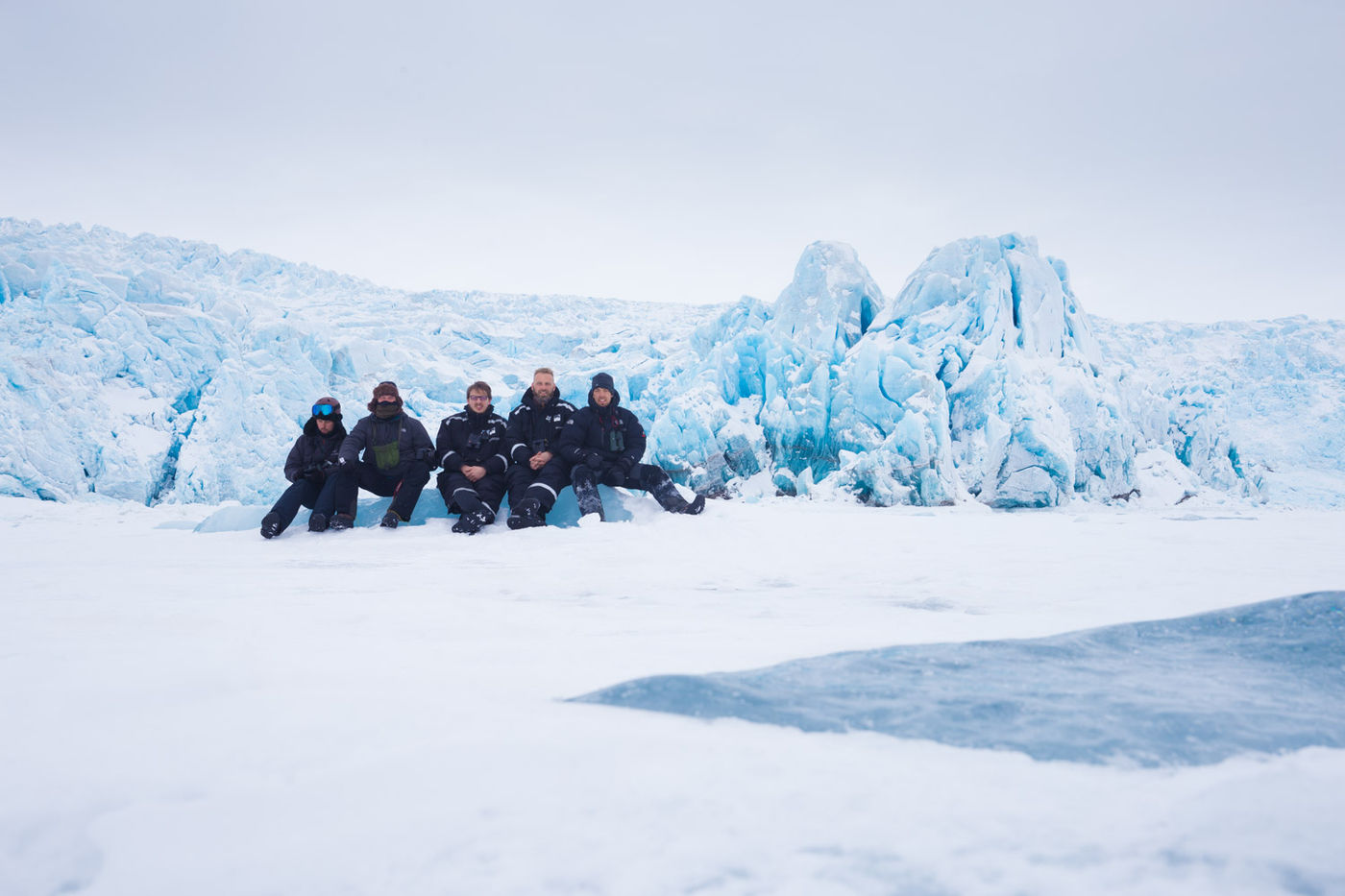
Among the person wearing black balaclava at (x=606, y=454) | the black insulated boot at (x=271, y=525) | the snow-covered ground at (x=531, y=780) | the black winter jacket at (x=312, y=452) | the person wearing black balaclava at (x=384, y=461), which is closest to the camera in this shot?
the snow-covered ground at (x=531, y=780)

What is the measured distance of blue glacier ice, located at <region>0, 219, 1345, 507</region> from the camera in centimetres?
1464

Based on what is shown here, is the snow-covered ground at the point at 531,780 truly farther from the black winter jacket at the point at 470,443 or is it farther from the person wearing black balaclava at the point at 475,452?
the black winter jacket at the point at 470,443

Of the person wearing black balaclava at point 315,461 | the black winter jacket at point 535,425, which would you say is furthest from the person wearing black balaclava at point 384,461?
the black winter jacket at point 535,425

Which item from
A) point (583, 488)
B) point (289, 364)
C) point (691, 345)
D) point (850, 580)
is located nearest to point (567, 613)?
point (850, 580)

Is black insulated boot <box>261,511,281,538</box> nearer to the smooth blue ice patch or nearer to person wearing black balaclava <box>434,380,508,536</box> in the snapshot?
person wearing black balaclava <box>434,380,508,536</box>

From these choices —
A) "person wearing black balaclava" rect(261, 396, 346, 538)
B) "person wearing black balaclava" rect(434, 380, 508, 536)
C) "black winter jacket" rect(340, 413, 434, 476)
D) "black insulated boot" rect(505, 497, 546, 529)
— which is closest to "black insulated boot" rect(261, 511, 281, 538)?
"person wearing black balaclava" rect(261, 396, 346, 538)

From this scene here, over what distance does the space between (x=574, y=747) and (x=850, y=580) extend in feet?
5.93

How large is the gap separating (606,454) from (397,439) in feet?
4.78

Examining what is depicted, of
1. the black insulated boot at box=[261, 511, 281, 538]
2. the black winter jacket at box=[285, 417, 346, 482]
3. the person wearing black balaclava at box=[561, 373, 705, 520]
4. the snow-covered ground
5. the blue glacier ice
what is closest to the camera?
the snow-covered ground

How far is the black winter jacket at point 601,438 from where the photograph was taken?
16.0 ft

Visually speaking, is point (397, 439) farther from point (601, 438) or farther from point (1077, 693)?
point (1077, 693)

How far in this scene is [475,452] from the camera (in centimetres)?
497

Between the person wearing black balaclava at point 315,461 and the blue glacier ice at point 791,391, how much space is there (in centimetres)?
1132

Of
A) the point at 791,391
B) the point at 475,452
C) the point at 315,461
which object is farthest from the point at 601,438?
the point at 791,391
